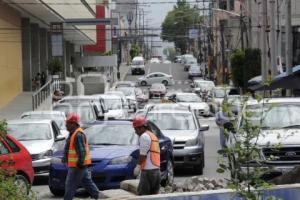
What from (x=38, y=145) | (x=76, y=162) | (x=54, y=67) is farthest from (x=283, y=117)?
(x=54, y=67)

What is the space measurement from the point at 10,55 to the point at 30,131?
28.2 metres

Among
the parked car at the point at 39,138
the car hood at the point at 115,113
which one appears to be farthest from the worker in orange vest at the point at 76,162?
the car hood at the point at 115,113

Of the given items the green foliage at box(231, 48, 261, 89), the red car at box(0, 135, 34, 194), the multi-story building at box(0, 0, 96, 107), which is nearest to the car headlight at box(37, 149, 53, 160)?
the red car at box(0, 135, 34, 194)

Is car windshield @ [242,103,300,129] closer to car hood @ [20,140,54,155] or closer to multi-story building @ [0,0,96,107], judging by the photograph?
car hood @ [20,140,54,155]

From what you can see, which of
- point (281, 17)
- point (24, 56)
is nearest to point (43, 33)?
point (24, 56)

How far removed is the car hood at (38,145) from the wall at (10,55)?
2513 cm

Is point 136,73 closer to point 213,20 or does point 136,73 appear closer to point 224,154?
point 213,20

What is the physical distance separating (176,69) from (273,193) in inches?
4261

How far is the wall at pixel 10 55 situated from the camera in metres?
44.4

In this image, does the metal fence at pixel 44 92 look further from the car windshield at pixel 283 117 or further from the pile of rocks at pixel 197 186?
the pile of rocks at pixel 197 186

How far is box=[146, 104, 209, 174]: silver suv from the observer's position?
18519mm

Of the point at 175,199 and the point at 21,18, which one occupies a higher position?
the point at 21,18

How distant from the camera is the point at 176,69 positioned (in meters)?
116

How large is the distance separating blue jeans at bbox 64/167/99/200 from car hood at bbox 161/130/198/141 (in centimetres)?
620
